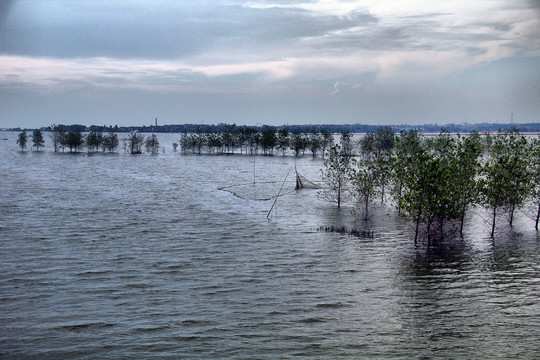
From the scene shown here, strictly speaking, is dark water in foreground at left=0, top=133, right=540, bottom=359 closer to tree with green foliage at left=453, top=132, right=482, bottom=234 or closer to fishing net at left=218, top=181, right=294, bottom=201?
tree with green foliage at left=453, top=132, right=482, bottom=234

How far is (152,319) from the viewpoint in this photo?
20750mm

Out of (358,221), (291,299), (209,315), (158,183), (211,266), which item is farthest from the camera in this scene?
(158,183)

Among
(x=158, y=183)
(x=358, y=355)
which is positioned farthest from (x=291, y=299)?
(x=158, y=183)

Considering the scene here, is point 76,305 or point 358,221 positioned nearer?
point 76,305

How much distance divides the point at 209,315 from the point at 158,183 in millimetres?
62330

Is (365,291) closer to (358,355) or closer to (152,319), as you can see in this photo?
(358,355)

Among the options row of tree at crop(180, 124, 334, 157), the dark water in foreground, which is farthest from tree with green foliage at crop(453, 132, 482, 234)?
row of tree at crop(180, 124, 334, 157)

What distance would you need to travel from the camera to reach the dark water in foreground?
60.7 feet

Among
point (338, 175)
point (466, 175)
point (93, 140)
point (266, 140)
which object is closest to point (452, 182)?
point (466, 175)

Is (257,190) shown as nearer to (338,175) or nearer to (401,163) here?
(338,175)

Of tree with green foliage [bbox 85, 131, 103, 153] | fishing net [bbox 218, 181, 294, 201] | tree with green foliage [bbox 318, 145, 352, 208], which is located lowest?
fishing net [bbox 218, 181, 294, 201]

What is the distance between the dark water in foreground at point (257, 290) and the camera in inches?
729

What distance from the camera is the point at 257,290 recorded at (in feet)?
81.8

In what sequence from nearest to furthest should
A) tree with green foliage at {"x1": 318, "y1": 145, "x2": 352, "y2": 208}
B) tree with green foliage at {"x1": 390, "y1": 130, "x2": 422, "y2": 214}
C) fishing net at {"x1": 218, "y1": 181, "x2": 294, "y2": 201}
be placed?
tree with green foliage at {"x1": 390, "y1": 130, "x2": 422, "y2": 214}, tree with green foliage at {"x1": 318, "y1": 145, "x2": 352, "y2": 208}, fishing net at {"x1": 218, "y1": 181, "x2": 294, "y2": 201}
